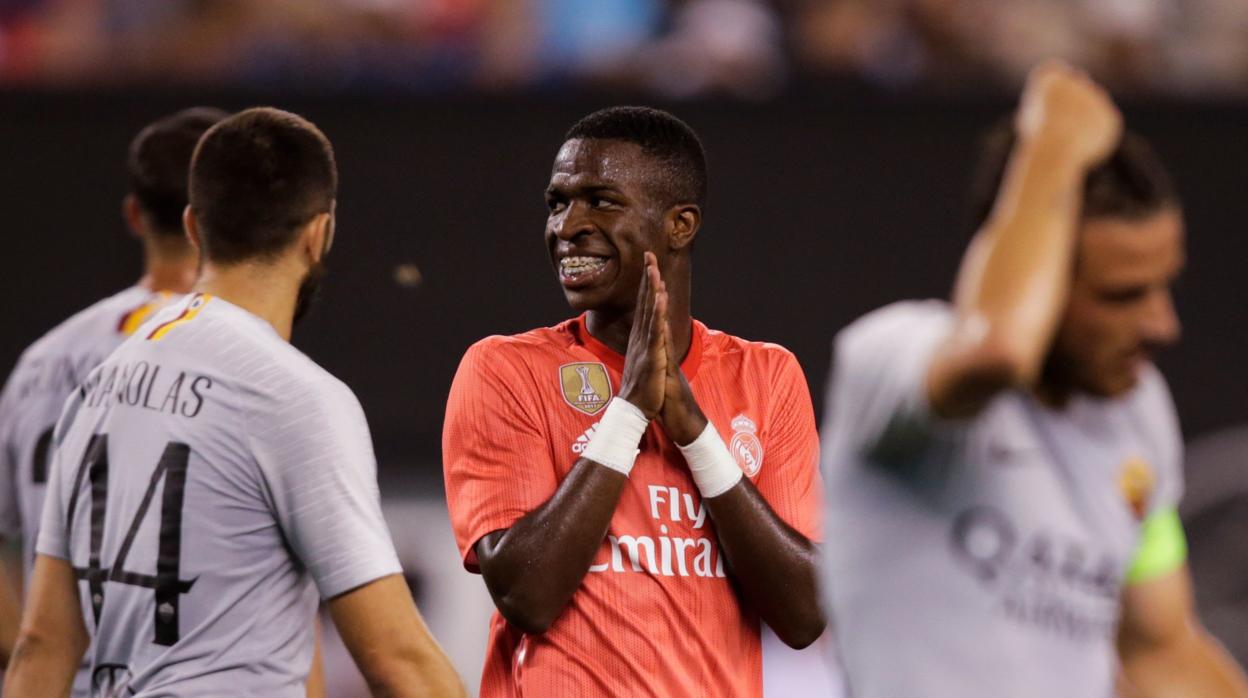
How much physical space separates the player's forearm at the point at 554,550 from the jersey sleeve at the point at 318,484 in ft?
0.96

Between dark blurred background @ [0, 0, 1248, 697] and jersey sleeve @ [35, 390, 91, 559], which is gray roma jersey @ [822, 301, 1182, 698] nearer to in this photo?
jersey sleeve @ [35, 390, 91, 559]

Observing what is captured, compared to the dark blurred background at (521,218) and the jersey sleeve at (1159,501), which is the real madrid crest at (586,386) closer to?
the jersey sleeve at (1159,501)

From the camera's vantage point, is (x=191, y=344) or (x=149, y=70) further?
(x=149, y=70)

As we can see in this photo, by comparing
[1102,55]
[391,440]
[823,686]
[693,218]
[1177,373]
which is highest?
[1102,55]

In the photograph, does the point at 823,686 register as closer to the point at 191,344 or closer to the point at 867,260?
the point at 867,260

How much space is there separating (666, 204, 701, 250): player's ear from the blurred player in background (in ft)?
5.23

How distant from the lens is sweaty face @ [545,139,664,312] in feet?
13.2

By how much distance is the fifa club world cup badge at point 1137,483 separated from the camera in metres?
2.96

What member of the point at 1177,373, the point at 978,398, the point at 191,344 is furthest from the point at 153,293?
the point at 1177,373

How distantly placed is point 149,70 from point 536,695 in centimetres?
519

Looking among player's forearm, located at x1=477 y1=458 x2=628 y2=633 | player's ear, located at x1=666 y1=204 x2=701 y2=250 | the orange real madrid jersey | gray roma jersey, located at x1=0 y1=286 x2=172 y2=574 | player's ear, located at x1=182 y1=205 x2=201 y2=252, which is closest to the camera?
player's forearm, located at x1=477 y1=458 x2=628 y2=633

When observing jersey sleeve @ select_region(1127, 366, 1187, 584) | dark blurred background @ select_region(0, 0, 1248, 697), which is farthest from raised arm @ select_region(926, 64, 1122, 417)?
dark blurred background @ select_region(0, 0, 1248, 697)

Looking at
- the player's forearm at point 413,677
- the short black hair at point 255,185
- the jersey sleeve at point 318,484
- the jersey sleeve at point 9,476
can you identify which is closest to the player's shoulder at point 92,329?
the jersey sleeve at point 9,476

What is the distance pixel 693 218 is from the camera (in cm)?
420
